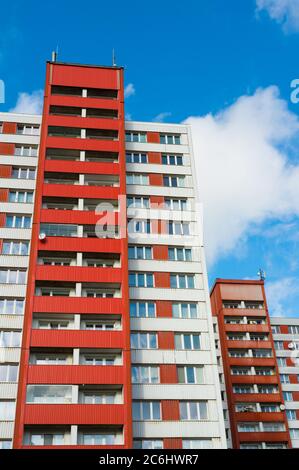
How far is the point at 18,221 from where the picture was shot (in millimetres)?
40719

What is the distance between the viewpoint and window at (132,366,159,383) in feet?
114

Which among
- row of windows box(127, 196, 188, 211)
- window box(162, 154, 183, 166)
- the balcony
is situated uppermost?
window box(162, 154, 183, 166)

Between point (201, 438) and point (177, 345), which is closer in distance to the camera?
point (201, 438)

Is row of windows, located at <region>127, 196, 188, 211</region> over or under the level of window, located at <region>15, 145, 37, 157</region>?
under

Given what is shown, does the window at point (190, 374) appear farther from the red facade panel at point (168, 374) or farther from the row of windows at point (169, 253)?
the row of windows at point (169, 253)

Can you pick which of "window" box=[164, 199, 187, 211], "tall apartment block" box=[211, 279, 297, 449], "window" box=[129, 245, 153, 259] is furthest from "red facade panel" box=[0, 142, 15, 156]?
"tall apartment block" box=[211, 279, 297, 449]

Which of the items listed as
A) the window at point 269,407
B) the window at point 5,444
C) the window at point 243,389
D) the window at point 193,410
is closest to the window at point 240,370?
the window at point 243,389

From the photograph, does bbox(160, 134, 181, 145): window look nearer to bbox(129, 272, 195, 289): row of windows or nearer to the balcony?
bbox(129, 272, 195, 289): row of windows

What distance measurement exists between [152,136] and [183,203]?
7876 mm

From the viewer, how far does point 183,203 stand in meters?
43.4

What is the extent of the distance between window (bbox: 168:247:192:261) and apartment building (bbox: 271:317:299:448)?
119 feet

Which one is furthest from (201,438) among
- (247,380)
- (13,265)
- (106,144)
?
(247,380)

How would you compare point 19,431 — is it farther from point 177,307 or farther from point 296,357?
point 296,357
